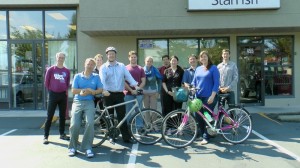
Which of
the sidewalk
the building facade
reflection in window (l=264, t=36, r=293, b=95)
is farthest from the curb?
reflection in window (l=264, t=36, r=293, b=95)

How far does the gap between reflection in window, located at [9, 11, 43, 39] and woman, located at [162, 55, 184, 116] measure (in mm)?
6496

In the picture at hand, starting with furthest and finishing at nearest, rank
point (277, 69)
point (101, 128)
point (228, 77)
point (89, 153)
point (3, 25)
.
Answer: point (3, 25), point (277, 69), point (228, 77), point (101, 128), point (89, 153)

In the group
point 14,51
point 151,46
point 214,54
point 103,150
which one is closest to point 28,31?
point 14,51

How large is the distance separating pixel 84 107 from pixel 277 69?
8.43 m

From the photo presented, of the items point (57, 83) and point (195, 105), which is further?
point (57, 83)

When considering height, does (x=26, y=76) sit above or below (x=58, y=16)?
below

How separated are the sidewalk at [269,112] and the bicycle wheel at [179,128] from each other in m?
4.22

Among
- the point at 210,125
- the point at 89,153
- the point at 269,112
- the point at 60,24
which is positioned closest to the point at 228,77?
the point at 210,125

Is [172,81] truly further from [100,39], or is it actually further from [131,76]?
[100,39]

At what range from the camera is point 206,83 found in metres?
6.99

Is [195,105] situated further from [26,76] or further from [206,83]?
[26,76]

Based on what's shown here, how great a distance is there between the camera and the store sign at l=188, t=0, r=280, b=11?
34.6ft

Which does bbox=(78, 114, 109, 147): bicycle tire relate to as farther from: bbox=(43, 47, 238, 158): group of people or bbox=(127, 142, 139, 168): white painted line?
bbox=(127, 142, 139, 168): white painted line

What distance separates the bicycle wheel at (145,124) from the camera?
22.8ft
